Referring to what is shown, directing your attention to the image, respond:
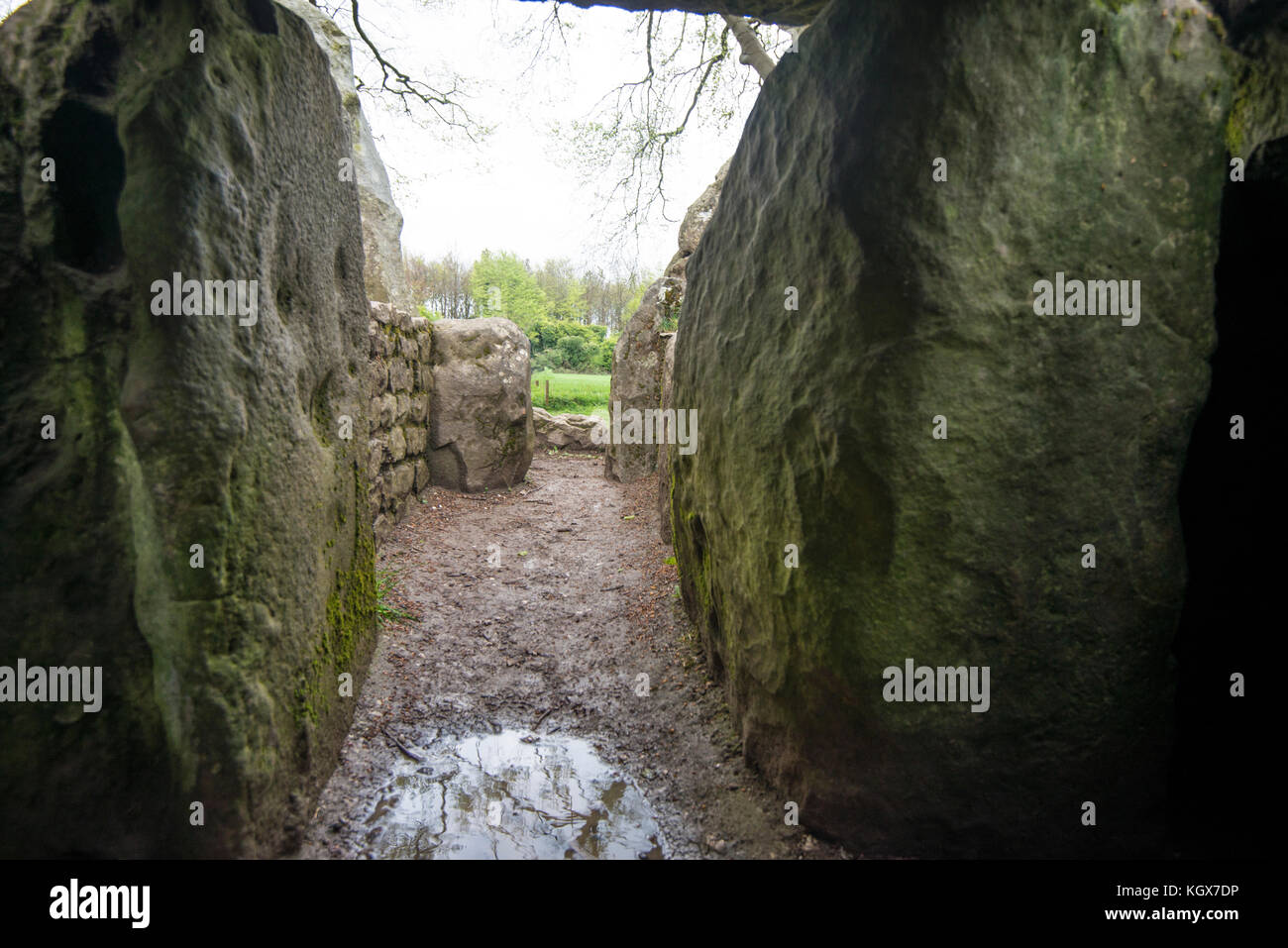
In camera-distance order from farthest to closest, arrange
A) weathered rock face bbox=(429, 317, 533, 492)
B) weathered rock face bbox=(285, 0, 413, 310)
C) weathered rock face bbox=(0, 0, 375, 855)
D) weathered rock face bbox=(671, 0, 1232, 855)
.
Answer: weathered rock face bbox=(285, 0, 413, 310), weathered rock face bbox=(429, 317, 533, 492), weathered rock face bbox=(671, 0, 1232, 855), weathered rock face bbox=(0, 0, 375, 855)

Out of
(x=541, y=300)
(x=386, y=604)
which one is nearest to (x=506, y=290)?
→ (x=541, y=300)

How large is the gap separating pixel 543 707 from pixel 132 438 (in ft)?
8.22

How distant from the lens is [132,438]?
2.20 m

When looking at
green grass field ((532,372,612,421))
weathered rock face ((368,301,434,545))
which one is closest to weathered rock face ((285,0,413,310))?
weathered rock face ((368,301,434,545))

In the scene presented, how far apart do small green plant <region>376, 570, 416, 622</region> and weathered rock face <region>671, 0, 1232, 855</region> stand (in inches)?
125

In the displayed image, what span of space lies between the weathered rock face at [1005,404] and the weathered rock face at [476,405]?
6839 mm

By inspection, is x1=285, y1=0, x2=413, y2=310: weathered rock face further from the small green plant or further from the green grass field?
the green grass field

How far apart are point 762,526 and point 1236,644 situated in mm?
1752

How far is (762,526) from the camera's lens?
3029mm

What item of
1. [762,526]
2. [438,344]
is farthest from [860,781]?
[438,344]

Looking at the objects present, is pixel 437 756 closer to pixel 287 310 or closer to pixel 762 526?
pixel 762 526

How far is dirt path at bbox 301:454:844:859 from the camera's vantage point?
2.90 meters

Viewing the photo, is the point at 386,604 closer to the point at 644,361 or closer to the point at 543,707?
the point at 543,707

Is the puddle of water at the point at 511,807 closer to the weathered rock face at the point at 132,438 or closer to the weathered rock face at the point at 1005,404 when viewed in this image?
the weathered rock face at the point at 132,438
